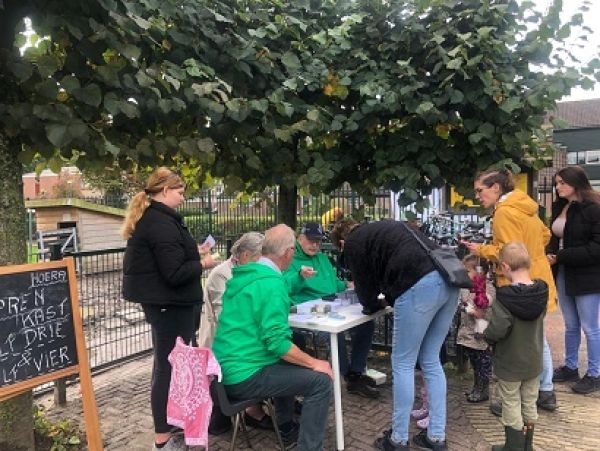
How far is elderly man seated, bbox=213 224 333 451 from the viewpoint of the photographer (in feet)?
10.0

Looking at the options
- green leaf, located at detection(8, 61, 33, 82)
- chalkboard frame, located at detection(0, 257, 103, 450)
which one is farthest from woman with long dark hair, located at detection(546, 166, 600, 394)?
green leaf, located at detection(8, 61, 33, 82)

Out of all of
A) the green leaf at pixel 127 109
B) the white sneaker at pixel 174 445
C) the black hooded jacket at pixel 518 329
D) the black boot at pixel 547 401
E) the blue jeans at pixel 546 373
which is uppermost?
the green leaf at pixel 127 109

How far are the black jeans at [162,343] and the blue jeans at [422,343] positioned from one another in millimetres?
1393

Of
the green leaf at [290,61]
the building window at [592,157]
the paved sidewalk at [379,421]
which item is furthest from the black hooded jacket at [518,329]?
the building window at [592,157]

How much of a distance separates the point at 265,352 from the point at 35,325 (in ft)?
4.53

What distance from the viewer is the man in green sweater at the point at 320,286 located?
441cm

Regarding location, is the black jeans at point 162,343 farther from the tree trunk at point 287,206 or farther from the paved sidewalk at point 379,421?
the tree trunk at point 287,206

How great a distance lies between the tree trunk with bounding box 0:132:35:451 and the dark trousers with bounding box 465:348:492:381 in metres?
3.28

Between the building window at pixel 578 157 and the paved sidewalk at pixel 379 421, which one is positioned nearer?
the paved sidewalk at pixel 379 421

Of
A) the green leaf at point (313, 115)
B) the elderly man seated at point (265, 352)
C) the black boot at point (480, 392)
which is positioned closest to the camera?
the elderly man seated at point (265, 352)

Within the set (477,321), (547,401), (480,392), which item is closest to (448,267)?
(477,321)

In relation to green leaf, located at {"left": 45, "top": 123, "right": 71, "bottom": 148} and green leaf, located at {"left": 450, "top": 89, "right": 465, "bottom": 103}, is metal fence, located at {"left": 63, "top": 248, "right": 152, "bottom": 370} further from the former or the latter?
green leaf, located at {"left": 450, "top": 89, "right": 465, "bottom": 103}

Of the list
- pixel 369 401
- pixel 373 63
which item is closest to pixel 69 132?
pixel 373 63

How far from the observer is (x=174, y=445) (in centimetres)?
354
